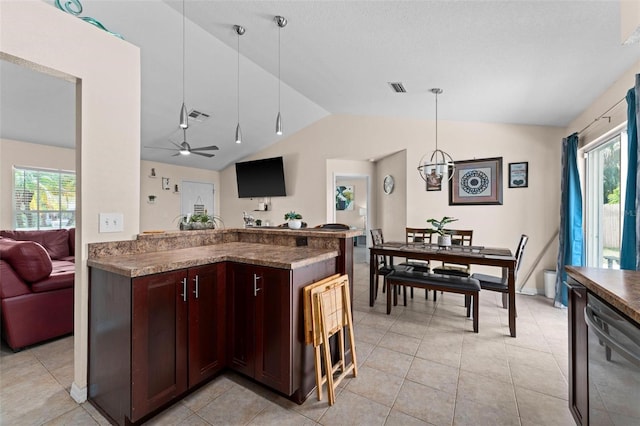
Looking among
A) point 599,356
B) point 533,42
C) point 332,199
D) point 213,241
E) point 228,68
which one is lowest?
point 599,356

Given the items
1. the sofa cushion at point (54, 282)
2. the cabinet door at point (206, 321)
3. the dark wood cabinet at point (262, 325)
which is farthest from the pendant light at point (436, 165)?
the sofa cushion at point (54, 282)

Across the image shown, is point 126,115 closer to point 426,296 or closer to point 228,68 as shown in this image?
point 228,68

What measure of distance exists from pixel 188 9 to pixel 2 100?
2.93 m

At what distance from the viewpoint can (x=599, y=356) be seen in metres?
1.12

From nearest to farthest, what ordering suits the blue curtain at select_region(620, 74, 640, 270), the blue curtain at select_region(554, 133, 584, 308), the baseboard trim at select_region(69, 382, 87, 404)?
the baseboard trim at select_region(69, 382, 87, 404) < the blue curtain at select_region(620, 74, 640, 270) < the blue curtain at select_region(554, 133, 584, 308)

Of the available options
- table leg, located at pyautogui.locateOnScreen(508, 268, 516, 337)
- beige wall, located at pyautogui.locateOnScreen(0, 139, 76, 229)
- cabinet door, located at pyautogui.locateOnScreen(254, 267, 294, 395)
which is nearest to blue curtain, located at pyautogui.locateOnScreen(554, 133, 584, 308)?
table leg, located at pyautogui.locateOnScreen(508, 268, 516, 337)

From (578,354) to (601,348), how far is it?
1.15 feet

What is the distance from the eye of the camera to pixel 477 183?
4305mm

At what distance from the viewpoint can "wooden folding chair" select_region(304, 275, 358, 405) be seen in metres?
1.65

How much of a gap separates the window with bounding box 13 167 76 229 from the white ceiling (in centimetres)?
62

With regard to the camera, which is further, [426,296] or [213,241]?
[426,296]

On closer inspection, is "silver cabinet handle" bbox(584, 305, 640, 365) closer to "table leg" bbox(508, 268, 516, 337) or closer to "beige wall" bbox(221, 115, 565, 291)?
"table leg" bbox(508, 268, 516, 337)

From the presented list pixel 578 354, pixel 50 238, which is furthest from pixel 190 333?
pixel 50 238

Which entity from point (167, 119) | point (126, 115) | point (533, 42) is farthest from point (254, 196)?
point (533, 42)
